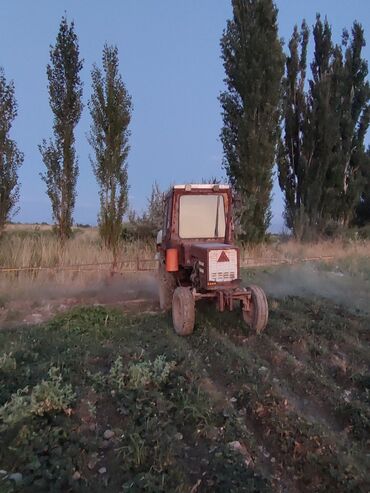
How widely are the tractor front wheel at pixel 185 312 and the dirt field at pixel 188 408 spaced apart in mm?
156

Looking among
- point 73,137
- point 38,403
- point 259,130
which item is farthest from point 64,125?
point 38,403

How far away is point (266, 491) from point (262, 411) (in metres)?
1.15

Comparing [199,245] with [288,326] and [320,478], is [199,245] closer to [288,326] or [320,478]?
[288,326]

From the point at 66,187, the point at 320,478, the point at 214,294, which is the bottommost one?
the point at 320,478

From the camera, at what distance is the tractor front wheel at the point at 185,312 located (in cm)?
632

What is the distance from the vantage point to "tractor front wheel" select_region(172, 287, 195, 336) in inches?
249

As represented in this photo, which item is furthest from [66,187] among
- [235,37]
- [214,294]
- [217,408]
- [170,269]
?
[217,408]

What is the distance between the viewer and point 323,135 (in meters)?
21.5

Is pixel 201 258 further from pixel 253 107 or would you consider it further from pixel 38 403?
pixel 253 107

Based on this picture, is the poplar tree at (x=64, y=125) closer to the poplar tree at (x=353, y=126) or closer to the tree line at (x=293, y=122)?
the tree line at (x=293, y=122)

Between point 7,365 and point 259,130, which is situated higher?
point 259,130

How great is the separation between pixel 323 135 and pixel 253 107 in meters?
4.95

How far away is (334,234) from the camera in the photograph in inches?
867

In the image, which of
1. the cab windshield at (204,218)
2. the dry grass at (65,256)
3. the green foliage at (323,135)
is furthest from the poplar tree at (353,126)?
the cab windshield at (204,218)
